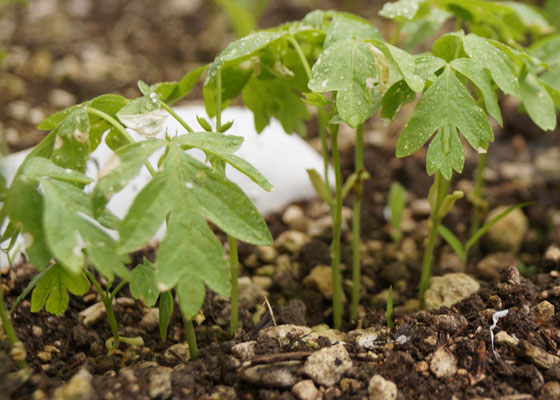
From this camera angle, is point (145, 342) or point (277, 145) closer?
point (145, 342)

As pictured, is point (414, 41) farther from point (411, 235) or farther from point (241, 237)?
point (241, 237)

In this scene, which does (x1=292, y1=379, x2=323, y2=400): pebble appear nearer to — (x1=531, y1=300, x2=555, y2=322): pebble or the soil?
the soil

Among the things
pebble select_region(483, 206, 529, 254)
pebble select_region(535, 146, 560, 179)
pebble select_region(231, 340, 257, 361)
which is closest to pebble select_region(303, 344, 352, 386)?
pebble select_region(231, 340, 257, 361)

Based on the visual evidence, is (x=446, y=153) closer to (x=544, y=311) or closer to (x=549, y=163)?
(x=544, y=311)

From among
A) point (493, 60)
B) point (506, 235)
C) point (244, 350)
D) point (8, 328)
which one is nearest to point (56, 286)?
point (8, 328)

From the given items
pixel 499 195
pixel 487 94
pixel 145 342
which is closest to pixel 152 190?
pixel 145 342

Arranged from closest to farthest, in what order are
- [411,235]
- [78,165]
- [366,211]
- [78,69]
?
[78,165]
[411,235]
[366,211]
[78,69]

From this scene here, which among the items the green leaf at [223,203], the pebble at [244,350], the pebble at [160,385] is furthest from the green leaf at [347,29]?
the pebble at [160,385]
